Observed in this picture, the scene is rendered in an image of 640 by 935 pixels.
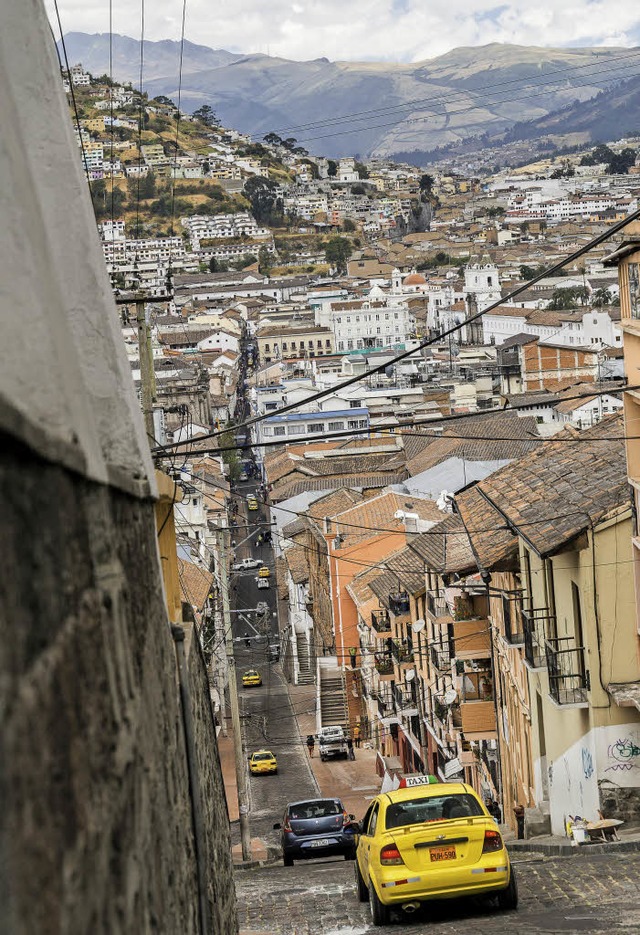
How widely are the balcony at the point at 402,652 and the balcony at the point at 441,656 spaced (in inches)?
198

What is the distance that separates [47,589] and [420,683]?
3423 centimetres

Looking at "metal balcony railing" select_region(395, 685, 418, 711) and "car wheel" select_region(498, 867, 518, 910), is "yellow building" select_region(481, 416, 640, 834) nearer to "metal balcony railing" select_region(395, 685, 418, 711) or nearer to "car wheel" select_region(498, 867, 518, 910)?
"car wheel" select_region(498, 867, 518, 910)

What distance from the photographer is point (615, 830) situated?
16.8 m

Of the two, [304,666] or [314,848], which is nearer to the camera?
[314,848]

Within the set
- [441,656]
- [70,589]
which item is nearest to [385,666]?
[441,656]

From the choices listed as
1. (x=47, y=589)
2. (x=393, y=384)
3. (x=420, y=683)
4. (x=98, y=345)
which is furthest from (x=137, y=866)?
(x=393, y=384)

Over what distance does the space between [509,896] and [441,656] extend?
18.9 m

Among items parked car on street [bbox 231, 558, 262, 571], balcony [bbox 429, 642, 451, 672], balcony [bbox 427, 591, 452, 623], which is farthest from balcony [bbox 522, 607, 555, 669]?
parked car on street [bbox 231, 558, 262, 571]

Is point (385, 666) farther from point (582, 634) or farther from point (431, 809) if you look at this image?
point (431, 809)

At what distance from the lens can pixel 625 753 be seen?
1697 cm

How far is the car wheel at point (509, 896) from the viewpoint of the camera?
39.4 ft

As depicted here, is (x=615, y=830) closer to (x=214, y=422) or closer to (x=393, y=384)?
(x=393, y=384)

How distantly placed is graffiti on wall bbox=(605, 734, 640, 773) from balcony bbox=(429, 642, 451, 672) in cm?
1267

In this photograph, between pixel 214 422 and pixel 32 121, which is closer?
pixel 32 121
